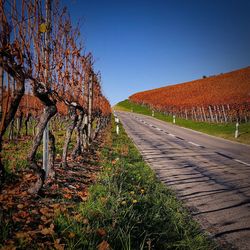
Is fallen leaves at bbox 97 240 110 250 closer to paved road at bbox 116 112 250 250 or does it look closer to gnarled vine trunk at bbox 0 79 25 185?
gnarled vine trunk at bbox 0 79 25 185

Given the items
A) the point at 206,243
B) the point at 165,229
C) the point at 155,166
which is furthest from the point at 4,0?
the point at 155,166

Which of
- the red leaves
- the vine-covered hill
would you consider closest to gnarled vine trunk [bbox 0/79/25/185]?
the vine-covered hill

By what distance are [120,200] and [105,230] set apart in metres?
0.97

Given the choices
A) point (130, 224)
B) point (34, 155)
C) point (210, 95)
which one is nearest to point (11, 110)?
point (34, 155)

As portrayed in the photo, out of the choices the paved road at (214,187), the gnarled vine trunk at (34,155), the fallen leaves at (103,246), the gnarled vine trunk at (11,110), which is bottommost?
the paved road at (214,187)

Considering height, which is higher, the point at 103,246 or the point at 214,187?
the point at 103,246

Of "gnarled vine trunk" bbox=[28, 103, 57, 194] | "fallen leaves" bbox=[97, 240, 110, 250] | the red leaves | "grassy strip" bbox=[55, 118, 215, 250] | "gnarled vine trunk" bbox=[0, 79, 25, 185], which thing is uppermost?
the red leaves

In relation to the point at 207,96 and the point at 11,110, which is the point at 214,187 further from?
the point at 207,96

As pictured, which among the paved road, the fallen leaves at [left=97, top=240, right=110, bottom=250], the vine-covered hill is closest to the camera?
the fallen leaves at [left=97, top=240, right=110, bottom=250]

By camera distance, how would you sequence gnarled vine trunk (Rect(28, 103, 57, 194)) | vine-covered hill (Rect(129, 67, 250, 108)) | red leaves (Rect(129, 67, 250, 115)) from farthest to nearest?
red leaves (Rect(129, 67, 250, 115))
vine-covered hill (Rect(129, 67, 250, 108))
gnarled vine trunk (Rect(28, 103, 57, 194))

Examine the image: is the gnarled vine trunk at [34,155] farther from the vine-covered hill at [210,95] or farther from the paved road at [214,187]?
the vine-covered hill at [210,95]

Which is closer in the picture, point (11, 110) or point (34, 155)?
point (11, 110)

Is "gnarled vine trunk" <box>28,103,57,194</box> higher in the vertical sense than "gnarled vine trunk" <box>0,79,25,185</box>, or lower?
lower

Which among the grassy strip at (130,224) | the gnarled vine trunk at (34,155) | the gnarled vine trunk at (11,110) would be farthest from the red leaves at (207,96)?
the gnarled vine trunk at (11,110)
